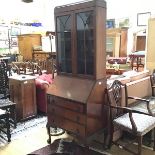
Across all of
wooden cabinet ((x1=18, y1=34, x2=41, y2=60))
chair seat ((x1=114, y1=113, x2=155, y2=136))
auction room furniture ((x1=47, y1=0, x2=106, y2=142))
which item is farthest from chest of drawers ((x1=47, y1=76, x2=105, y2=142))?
wooden cabinet ((x1=18, y1=34, x2=41, y2=60))

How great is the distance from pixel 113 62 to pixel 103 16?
3825mm

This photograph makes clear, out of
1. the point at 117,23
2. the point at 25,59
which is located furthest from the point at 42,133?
the point at 117,23

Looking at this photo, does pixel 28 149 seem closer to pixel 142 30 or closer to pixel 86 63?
pixel 86 63

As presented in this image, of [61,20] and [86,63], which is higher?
[61,20]

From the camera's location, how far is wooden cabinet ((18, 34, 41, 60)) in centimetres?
815

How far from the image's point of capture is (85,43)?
288cm

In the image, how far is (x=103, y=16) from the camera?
2758mm

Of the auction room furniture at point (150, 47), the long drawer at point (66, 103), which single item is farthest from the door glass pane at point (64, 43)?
the auction room furniture at point (150, 47)

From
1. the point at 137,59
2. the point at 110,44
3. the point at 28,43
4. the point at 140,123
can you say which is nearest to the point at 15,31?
the point at 28,43

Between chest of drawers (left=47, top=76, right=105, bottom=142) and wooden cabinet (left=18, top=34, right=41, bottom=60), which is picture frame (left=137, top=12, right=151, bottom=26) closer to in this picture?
wooden cabinet (left=18, top=34, right=41, bottom=60)

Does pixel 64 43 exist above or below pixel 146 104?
above

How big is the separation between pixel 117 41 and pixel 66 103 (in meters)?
4.76

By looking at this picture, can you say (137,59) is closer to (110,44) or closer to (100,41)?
(110,44)

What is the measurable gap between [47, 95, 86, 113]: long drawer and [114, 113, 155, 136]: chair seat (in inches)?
21.0
